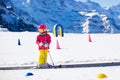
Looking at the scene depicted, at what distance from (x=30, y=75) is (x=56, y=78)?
966 millimetres

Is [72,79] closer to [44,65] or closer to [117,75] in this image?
[117,75]

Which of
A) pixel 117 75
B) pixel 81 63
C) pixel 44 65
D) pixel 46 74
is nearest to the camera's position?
pixel 117 75

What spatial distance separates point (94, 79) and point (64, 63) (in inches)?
178

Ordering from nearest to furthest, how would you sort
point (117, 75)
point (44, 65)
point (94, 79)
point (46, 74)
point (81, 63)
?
1. point (94, 79)
2. point (117, 75)
3. point (46, 74)
4. point (44, 65)
5. point (81, 63)

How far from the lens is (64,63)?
44.7 ft

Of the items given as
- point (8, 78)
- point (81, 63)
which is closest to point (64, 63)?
point (81, 63)

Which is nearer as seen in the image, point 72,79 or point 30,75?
point 72,79

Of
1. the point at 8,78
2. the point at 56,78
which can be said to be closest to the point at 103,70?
the point at 56,78

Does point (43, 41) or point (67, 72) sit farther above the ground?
point (43, 41)

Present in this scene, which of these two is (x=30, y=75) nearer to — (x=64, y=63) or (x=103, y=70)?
(x=103, y=70)

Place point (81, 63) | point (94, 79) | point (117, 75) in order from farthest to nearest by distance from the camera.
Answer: point (81, 63), point (117, 75), point (94, 79)

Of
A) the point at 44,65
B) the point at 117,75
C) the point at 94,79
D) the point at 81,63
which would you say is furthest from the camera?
the point at 81,63

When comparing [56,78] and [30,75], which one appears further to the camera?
[30,75]

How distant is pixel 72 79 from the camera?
9383 mm
